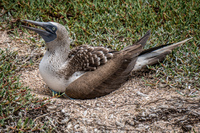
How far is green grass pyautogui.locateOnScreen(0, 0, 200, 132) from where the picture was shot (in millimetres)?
5223

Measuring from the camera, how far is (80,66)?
414cm

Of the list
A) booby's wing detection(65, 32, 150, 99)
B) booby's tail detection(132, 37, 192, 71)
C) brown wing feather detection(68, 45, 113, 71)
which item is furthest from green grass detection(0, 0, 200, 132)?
brown wing feather detection(68, 45, 113, 71)

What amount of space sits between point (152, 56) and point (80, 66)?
55.2 inches

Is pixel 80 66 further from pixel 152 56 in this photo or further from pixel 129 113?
pixel 152 56

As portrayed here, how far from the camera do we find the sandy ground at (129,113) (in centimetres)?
344

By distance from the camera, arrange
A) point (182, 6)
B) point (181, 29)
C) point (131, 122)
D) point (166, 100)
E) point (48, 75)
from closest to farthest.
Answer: point (131, 122)
point (166, 100)
point (48, 75)
point (181, 29)
point (182, 6)

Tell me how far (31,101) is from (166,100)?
1.97 metres

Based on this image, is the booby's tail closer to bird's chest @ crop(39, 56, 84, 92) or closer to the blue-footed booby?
the blue-footed booby

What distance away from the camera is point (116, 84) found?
4.22 m

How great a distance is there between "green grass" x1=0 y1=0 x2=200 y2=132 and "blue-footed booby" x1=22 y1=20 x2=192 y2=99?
0.71m

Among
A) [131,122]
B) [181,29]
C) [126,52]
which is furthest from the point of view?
[181,29]

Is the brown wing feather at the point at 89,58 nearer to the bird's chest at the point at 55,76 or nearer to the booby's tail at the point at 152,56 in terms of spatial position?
the bird's chest at the point at 55,76

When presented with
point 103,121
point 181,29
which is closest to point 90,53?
point 103,121

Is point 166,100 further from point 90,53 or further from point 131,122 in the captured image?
point 90,53
